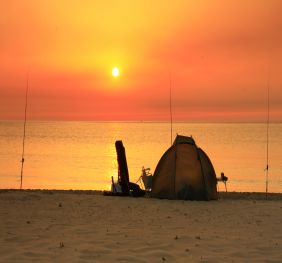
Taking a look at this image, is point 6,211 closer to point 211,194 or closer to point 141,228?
point 141,228

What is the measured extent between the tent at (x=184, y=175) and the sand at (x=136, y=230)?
923mm

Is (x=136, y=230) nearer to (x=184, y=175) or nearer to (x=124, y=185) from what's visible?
(x=184, y=175)

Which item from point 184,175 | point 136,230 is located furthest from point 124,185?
point 136,230

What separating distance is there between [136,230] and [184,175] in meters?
6.95

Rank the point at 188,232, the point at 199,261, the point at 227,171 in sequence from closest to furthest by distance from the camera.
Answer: the point at 199,261, the point at 188,232, the point at 227,171

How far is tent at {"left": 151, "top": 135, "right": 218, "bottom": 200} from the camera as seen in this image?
18.2 m

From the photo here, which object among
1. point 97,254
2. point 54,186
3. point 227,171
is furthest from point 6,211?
point 227,171

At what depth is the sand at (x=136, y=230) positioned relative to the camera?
9.23 m

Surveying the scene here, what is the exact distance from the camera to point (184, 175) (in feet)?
60.3

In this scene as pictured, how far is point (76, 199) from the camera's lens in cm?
1717

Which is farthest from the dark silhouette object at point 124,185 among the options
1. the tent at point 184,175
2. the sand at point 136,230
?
the sand at point 136,230

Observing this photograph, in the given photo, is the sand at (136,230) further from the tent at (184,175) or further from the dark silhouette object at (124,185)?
the dark silhouette object at (124,185)

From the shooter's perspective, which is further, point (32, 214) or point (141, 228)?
point (32, 214)

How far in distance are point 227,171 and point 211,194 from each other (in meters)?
32.4
